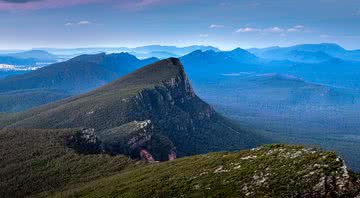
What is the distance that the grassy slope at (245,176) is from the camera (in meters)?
45.7

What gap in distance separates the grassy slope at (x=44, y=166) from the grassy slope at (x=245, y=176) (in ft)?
91.0

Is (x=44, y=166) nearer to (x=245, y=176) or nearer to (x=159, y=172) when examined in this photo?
(x=159, y=172)

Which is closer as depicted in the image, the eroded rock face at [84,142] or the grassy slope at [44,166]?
the grassy slope at [44,166]

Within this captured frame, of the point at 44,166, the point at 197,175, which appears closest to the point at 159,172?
the point at 197,175

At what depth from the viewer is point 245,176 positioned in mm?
51344

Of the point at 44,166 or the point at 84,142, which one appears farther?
the point at 84,142

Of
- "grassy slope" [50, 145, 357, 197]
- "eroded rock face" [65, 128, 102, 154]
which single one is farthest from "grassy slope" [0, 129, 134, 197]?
"grassy slope" [50, 145, 357, 197]

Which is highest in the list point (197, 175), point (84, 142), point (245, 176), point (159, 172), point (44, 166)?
point (245, 176)

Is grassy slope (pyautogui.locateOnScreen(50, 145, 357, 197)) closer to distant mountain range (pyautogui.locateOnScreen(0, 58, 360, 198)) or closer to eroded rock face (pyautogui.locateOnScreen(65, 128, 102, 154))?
distant mountain range (pyautogui.locateOnScreen(0, 58, 360, 198))

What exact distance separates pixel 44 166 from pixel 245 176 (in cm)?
7361

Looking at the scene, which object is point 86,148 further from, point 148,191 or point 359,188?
point 359,188

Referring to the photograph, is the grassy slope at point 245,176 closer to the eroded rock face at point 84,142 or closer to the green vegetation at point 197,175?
the green vegetation at point 197,175

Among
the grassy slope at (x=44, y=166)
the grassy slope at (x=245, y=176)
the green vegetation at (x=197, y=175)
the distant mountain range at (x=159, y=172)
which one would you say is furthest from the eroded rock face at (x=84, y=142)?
the grassy slope at (x=245, y=176)

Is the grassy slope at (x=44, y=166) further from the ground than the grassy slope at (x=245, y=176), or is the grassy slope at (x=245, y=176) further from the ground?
the grassy slope at (x=245, y=176)
